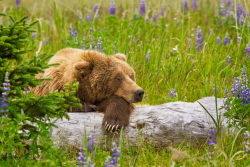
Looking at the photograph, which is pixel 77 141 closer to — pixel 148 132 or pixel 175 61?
pixel 148 132

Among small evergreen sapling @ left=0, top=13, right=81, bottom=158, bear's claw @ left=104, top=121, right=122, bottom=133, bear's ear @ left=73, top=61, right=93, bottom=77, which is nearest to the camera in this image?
small evergreen sapling @ left=0, top=13, right=81, bottom=158

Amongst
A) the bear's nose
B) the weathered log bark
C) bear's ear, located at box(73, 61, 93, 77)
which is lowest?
the weathered log bark

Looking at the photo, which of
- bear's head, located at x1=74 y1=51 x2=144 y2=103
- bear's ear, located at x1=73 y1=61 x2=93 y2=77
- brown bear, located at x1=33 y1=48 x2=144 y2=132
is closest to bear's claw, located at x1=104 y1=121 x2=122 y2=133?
brown bear, located at x1=33 y1=48 x2=144 y2=132

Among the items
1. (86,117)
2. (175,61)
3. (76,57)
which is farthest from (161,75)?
(86,117)

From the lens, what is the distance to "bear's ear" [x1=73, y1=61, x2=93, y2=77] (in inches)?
152

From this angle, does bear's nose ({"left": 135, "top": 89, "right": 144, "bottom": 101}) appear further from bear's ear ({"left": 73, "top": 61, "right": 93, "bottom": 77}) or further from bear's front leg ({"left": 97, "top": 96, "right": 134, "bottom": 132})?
bear's ear ({"left": 73, "top": 61, "right": 93, "bottom": 77})

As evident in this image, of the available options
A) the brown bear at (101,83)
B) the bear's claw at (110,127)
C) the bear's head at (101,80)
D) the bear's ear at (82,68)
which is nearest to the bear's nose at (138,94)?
the brown bear at (101,83)

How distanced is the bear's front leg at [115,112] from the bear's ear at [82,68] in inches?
16.8

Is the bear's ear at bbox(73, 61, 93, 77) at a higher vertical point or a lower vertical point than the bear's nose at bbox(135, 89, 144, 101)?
higher

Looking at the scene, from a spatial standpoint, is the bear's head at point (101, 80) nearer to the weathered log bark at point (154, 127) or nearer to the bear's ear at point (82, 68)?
the bear's ear at point (82, 68)

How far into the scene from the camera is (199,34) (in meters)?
6.81

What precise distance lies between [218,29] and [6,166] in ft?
21.7

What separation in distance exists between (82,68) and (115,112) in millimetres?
686

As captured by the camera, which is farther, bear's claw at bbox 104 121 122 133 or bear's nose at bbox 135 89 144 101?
bear's nose at bbox 135 89 144 101
